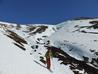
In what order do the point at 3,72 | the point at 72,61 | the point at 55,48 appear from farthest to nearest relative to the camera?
the point at 55,48
the point at 72,61
the point at 3,72

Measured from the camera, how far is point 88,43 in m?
95.7

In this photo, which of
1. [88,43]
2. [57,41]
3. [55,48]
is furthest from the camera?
[57,41]

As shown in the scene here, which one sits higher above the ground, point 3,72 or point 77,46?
point 3,72

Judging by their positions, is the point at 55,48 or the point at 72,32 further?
the point at 72,32

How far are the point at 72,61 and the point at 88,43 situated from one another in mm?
26295

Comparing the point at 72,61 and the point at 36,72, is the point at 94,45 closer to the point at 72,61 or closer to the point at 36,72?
the point at 72,61

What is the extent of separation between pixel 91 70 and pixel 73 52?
1747cm

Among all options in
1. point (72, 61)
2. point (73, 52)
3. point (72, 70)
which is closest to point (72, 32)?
point (73, 52)

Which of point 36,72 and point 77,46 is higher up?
point 36,72

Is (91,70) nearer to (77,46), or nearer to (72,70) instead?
(72,70)

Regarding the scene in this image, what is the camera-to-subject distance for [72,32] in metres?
128

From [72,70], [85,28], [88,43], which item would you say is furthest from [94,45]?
[85,28]

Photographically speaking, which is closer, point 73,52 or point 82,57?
point 82,57

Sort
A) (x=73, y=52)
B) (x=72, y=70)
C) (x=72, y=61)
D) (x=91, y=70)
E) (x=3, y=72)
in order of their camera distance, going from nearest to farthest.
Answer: (x=3, y=72)
(x=72, y=70)
(x=91, y=70)
(x=72, y=61)
(x=73, y=52)
